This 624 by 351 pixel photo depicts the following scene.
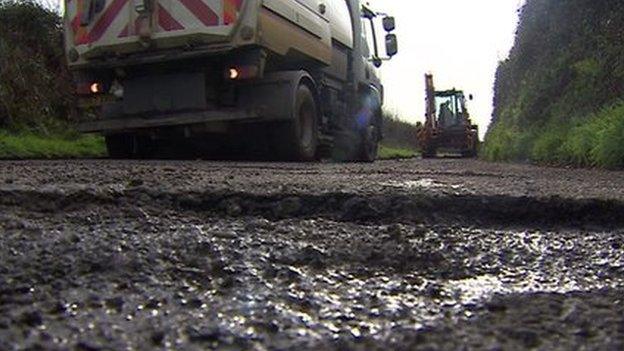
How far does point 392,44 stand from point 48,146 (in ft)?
16.2

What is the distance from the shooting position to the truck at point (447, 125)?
20516 millimetres

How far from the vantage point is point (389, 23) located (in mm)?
10133

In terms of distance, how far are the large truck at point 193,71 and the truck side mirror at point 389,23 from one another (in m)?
3.05

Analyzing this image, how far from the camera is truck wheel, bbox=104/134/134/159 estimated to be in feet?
23.6

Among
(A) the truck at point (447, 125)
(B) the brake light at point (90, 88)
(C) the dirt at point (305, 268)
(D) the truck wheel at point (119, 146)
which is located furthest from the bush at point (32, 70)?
(A) the truck at point (447, 125)

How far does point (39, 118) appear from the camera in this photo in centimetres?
977

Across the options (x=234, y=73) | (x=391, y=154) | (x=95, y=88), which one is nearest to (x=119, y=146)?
(x=95, y=88)

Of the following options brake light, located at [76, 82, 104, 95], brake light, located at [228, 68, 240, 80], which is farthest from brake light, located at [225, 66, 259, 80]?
brake light, located at [76, 82, 104, 95]

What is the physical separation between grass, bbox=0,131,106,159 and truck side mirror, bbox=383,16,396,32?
14.0ft

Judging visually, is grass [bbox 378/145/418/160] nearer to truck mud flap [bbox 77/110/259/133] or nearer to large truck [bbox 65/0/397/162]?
large truck [bbox 65/0/397/162]

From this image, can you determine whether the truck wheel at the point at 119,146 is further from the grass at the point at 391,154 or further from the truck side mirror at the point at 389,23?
the grass at the point at 391,154

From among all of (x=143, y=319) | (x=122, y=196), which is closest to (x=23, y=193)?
(x=122, y=196)

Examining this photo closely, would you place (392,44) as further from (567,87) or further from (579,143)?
(579,143)

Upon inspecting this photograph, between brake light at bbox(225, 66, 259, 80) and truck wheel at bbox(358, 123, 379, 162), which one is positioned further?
truck wheel at bbox(358, 123, 379, 162)
